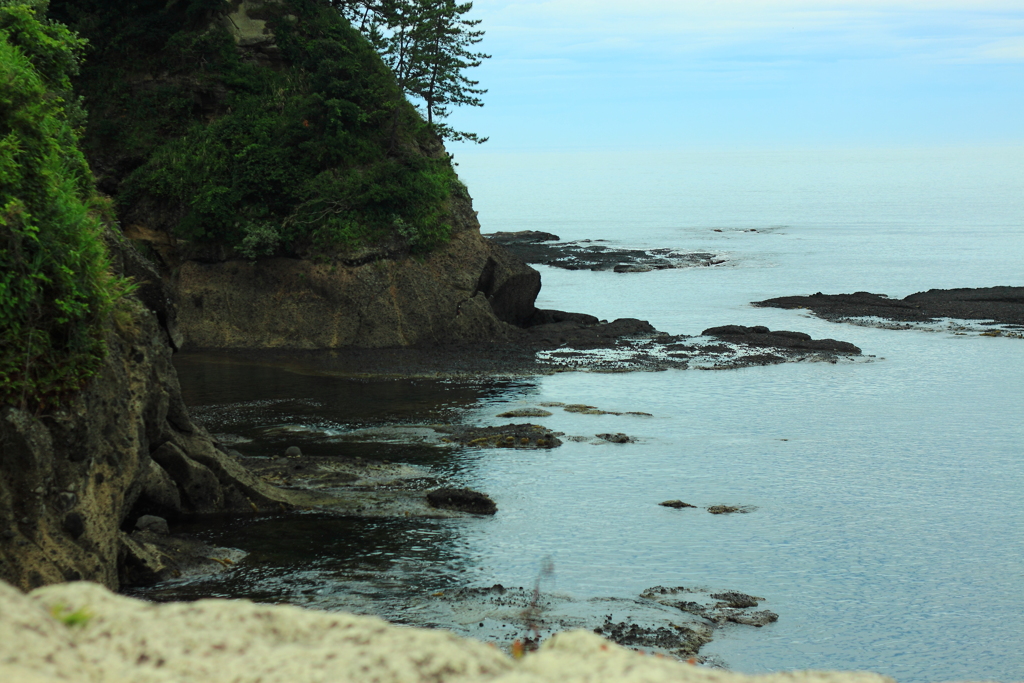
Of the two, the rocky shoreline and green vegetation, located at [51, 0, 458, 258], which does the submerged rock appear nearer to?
green vegetation, located at [51, 0, 458, 258]

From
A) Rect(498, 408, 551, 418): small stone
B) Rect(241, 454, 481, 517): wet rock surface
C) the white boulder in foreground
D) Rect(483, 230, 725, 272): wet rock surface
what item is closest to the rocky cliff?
Rect(498, 408, 551, 418): small stone

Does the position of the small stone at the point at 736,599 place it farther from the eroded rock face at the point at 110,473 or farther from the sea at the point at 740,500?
the eroded rock face at the point at 110,473

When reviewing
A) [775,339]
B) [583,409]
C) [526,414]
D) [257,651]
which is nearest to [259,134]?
[526,414]

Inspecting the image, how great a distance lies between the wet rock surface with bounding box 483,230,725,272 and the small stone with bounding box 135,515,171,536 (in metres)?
60.8

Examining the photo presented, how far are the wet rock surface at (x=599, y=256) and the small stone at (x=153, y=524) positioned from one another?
60.8 meters

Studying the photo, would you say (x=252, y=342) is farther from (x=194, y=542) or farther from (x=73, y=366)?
(x=73, y=366)

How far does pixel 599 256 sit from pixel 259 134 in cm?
5000

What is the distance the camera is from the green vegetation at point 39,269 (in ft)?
44.0

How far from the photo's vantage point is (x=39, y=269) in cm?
1380

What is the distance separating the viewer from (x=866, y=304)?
58.2 meters

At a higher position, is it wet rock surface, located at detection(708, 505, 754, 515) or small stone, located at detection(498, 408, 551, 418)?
small stone, located at detection(498, 408, 551, 418)

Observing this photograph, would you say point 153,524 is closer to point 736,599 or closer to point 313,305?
point 736,599

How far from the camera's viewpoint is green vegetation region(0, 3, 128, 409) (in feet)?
44.0

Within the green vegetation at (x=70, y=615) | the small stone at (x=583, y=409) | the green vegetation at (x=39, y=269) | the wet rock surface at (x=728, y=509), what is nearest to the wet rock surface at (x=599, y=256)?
the small stone at (x=583, y=409)
